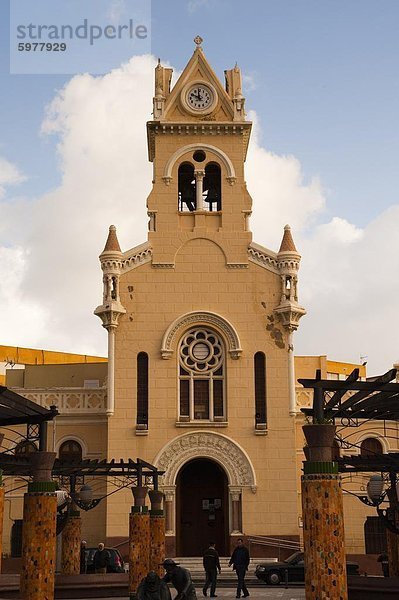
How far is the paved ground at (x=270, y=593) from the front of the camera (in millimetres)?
26203

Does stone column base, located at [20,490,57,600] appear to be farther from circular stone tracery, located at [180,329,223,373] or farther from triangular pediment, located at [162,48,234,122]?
triangular pediment, located at [162,48,234,122]

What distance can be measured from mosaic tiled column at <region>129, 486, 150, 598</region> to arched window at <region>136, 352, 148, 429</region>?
10.2 metres

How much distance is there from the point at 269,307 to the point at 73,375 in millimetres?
12127

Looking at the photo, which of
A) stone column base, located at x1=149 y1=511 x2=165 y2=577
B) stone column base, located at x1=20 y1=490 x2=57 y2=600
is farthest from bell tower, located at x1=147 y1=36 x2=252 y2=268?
stone column base, located at x1=20 y1=490 x2=57 y2=600

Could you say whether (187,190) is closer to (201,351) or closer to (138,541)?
(201,351)

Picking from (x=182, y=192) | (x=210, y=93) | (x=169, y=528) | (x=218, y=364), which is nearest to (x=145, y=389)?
(x=218, y=364)

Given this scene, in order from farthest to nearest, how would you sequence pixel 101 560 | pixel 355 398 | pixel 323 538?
1. pixel 101 560
2. pixel 355 398
3. pixel 323 538

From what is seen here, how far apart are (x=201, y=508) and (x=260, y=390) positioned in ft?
19.2

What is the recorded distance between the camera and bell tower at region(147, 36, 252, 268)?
3922cm

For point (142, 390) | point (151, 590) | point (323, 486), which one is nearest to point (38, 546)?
point (151, 590)

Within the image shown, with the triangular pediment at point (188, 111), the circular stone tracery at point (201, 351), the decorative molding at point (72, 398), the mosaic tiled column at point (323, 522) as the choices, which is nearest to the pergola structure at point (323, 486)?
the mosaic tiled column at point (323, 522)

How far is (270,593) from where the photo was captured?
27781 millimetres

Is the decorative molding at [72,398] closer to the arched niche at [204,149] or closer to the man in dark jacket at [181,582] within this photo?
the arched niche at [204,149]

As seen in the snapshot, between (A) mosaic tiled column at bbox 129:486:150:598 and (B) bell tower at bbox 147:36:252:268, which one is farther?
(B) bell tower at bbox 147:36:252:268
